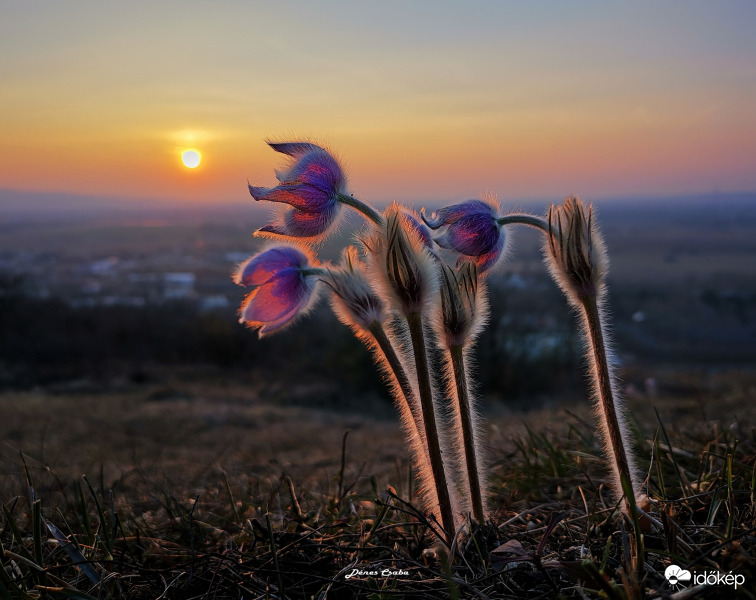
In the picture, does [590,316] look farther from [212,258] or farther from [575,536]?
[212,258]

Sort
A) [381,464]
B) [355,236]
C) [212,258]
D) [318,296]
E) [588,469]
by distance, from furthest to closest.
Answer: [212,258] → [381,464] → [588,469] → [318,296] → [355,236]

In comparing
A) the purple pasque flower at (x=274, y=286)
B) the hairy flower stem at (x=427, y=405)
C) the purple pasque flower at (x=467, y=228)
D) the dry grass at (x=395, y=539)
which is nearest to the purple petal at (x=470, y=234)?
the purple pasque flower at (x=467, y=228)

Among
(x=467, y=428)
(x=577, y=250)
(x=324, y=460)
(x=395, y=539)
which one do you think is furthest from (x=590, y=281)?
(x=324, y=460)

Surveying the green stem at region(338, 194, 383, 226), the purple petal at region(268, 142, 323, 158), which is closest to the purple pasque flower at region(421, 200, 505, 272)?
the green stem at region(338, 194, 383, 226)

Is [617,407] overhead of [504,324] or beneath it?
overhead

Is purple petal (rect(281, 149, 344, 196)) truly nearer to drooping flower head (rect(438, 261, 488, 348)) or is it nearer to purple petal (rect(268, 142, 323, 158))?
purple petal (rect(268, 142, 323, 158))

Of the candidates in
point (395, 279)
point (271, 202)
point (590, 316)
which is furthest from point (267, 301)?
point (590, 316)

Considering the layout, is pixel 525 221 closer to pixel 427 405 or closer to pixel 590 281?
pixel 590 281
